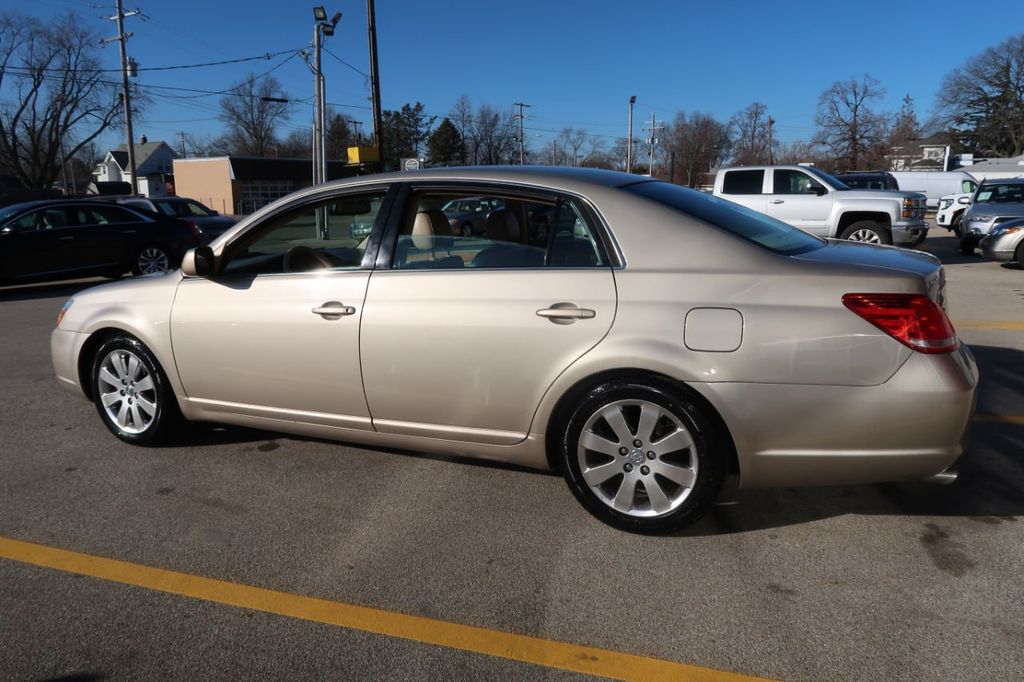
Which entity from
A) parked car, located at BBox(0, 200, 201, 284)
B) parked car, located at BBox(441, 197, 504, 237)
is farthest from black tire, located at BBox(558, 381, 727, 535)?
parked car, located at BBox(0, 200, 201, 284)

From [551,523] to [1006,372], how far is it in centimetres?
454

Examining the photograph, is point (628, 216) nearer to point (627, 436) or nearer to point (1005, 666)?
point (627, 436)

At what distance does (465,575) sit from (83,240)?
12.2 metres

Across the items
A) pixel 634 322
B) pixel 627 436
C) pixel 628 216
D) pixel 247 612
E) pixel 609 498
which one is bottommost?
pixel 247 612

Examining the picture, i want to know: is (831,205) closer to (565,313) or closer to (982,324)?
(982,324)

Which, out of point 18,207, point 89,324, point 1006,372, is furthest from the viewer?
point 18,207

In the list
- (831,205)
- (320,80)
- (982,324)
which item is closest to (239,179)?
(320,80)

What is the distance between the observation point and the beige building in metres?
58.0

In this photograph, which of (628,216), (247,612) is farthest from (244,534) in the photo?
(628,216)

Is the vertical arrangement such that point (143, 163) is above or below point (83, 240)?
above

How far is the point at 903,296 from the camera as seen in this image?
3.01 metres

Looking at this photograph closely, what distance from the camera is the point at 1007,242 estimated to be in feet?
43.1

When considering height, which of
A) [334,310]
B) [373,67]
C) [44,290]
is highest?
[373,67]

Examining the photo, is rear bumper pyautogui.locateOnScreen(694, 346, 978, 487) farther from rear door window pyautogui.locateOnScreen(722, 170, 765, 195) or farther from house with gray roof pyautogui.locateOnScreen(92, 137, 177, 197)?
house with gray roof pyautogui.locateOnScreen(92, 137, 177, 197)
